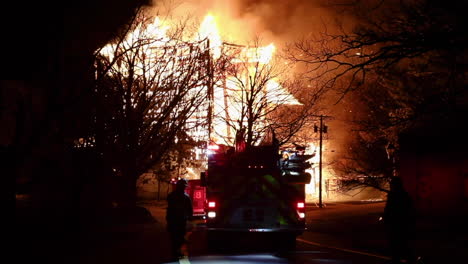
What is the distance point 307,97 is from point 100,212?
56.9ft

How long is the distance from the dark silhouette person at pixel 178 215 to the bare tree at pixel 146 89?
1067 cm

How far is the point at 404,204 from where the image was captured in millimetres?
11180

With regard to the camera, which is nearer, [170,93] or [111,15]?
[111,15]

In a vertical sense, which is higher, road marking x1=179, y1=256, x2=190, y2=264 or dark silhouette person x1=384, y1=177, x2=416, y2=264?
dark silhouette person x1=384, y1=177, x2=416, y2=264

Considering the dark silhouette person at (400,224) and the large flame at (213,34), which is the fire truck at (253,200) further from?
the large flame at (213,34)

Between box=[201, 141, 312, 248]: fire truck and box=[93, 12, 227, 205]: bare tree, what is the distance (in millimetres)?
9874

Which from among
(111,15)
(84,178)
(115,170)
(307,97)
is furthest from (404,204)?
(307,97)

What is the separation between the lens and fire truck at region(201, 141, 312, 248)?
48.8ft

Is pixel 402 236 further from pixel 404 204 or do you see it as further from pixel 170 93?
pixel 170 93

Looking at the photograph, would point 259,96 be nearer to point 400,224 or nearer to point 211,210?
point 211,210

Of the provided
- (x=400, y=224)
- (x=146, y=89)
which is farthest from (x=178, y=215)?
(x=146, y=89)

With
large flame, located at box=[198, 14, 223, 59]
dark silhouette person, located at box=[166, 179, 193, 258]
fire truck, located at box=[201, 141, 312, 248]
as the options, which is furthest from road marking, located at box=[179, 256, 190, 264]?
large flame, located at box=[198, 14, 223, 59]

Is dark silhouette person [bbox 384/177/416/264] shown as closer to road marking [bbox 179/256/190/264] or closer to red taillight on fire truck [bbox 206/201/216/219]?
road marking [bbox 179/256/190/264]

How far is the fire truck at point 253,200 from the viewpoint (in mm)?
14875
